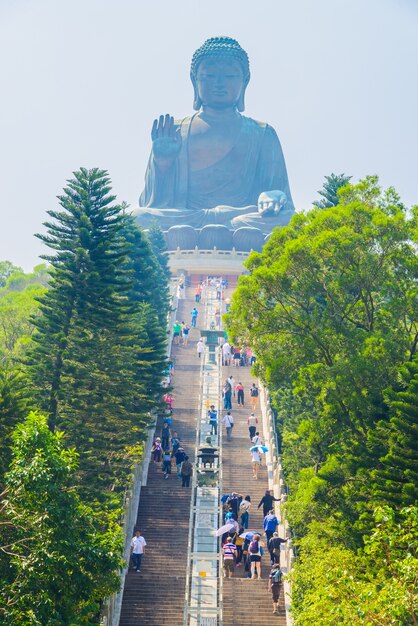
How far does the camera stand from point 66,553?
37.8 ft

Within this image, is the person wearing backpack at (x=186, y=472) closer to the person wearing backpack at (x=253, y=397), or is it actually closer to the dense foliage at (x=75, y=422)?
the dense foliage at (x=75, y=422)

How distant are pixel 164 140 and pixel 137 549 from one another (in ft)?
113

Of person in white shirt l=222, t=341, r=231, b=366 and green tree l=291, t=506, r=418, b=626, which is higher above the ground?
person in white shirt l=222, t=341, r=231, b=366

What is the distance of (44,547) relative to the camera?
11.2 metres

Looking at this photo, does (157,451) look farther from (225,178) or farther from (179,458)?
(225,178)

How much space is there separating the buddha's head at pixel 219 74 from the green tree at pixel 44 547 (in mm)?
41077

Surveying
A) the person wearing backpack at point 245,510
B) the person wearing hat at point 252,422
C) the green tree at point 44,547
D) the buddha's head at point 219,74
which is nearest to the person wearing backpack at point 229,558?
the person wearing backpack at point 245,510

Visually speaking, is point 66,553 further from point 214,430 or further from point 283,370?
point 214,430

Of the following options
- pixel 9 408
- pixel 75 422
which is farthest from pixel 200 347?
pixel 9 408

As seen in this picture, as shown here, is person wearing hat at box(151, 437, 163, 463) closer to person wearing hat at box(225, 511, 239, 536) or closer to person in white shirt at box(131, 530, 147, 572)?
person wearing hat at box(225, 511, 239, 536)

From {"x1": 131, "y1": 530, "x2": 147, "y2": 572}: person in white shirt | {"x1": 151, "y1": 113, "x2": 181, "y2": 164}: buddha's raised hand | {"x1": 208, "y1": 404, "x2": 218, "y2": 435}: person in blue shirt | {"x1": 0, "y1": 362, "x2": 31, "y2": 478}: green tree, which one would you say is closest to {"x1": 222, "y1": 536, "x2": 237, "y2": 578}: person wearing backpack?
{"x1": 131, "y1": 530, "x2": 147, "y2": 572}: person in white shirt

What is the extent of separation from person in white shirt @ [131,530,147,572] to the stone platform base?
30082 mm

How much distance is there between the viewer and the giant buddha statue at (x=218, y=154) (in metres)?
50.3

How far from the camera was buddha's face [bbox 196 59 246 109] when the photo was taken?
51094 mm
